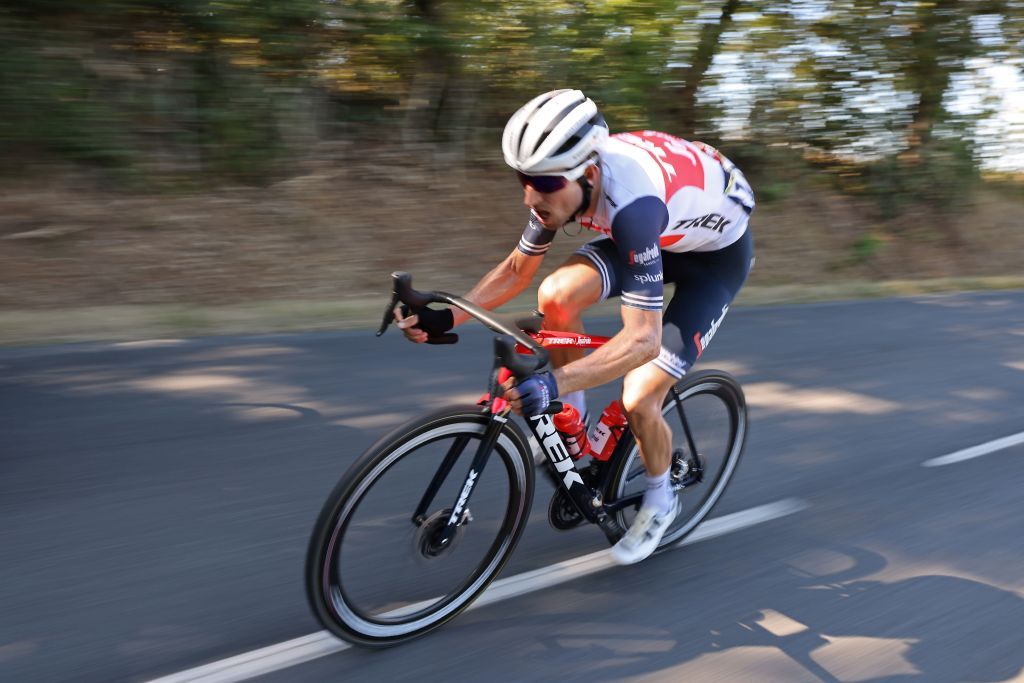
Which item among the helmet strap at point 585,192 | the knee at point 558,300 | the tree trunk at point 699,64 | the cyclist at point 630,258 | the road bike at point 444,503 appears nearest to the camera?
the road bike at point 444,503

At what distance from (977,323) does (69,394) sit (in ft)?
25.7

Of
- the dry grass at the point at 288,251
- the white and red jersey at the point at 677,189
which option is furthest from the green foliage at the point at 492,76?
the white and red jersey at the point at 677,189

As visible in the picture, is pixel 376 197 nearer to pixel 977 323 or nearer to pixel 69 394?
pixel 69 394

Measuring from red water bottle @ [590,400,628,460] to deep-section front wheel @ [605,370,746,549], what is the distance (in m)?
0.04

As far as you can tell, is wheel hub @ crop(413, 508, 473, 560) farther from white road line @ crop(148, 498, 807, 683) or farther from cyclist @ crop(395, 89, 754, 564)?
cyclist @ crop(395, 89, 754, 564)

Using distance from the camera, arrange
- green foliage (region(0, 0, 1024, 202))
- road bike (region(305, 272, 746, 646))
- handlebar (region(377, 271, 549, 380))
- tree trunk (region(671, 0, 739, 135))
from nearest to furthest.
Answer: handlebar (region(377, 271, 549, 380)) → road bike (region(305, 272, 746, 646)) → green foliage (region(0, 0, 1024, 202)) → tree trunk (region(671, 0, 739, 135))

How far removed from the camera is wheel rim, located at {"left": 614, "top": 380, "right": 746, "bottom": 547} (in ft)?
12.2

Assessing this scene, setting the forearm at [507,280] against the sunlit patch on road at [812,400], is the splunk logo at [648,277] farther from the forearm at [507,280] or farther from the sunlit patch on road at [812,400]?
the sunlit patch on road at [812,400]

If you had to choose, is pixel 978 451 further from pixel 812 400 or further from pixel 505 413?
pixel 505 413

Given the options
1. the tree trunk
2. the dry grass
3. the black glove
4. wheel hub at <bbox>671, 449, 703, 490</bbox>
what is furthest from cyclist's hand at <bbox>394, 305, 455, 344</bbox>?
the tree trunk

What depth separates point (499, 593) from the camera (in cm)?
339

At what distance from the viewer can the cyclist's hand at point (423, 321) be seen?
321cm

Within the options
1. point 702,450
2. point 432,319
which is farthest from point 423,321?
point 702,450

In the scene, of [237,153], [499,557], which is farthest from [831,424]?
[237,153]
